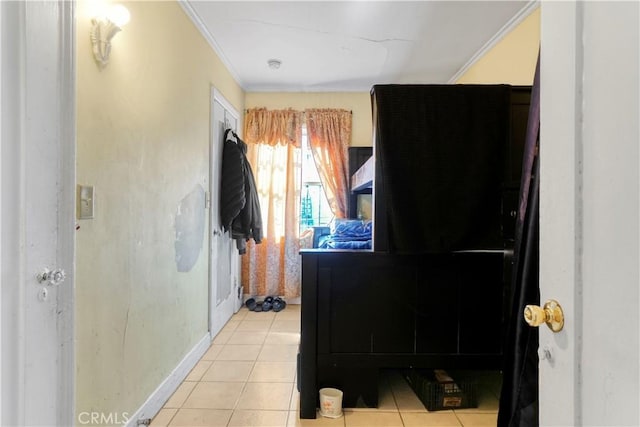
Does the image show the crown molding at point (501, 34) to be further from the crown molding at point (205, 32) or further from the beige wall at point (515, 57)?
the crown molding at point (205, 32)

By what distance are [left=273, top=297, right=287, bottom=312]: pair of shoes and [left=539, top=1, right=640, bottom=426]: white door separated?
3.19m

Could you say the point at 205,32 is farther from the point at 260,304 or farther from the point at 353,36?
the point at 260,304

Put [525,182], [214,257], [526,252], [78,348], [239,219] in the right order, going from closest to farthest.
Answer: [526,252] → [525,182] → [78,348] → [214,257] → [239,219]

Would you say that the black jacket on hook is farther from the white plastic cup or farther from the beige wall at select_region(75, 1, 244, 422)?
the white plastic cup

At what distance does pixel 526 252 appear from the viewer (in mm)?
1016

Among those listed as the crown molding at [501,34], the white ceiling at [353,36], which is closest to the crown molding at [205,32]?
the white ceiling at [353,36]

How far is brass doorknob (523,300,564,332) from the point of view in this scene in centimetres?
64

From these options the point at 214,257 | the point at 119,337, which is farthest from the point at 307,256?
the point at 214,257

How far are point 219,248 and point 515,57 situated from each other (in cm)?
285

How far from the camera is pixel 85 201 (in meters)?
1.27

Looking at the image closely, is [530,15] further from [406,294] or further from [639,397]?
[639,397]

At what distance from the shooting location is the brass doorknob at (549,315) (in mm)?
635

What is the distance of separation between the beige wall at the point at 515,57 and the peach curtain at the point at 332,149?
1.50m

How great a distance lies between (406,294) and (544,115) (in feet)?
4.33
